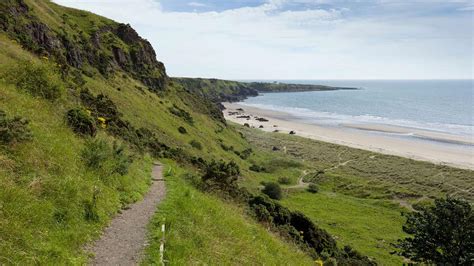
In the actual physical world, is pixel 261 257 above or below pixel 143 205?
below

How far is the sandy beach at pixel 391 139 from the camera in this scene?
85188 mm

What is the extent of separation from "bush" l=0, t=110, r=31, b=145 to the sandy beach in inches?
3183

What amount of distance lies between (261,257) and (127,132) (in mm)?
17649

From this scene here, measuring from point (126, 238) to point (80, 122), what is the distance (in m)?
8.76

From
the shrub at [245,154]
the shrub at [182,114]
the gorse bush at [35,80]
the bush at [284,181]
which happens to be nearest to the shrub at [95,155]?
the gorse bush at [35,80]

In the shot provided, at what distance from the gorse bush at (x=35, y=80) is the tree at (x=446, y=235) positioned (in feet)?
69.6

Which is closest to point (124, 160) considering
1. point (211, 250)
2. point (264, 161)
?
point (211, 250)

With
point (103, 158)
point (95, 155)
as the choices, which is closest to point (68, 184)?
point (95, 155)

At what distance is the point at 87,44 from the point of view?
59.4 m

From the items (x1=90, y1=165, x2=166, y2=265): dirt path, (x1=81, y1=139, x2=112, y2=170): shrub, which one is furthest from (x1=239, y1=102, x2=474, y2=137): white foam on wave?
(x1=90, y1=165, x2=166, y2=265): dirt path

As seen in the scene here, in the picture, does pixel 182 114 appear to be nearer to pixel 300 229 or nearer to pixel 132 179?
pixel 300 229

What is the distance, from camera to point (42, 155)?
12.9m

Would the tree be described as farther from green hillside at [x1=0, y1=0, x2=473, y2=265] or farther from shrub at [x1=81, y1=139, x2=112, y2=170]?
shrub at [x1=81, y1=139, x2=112, y2=170]

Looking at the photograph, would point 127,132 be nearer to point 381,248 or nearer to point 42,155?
point 42,155
